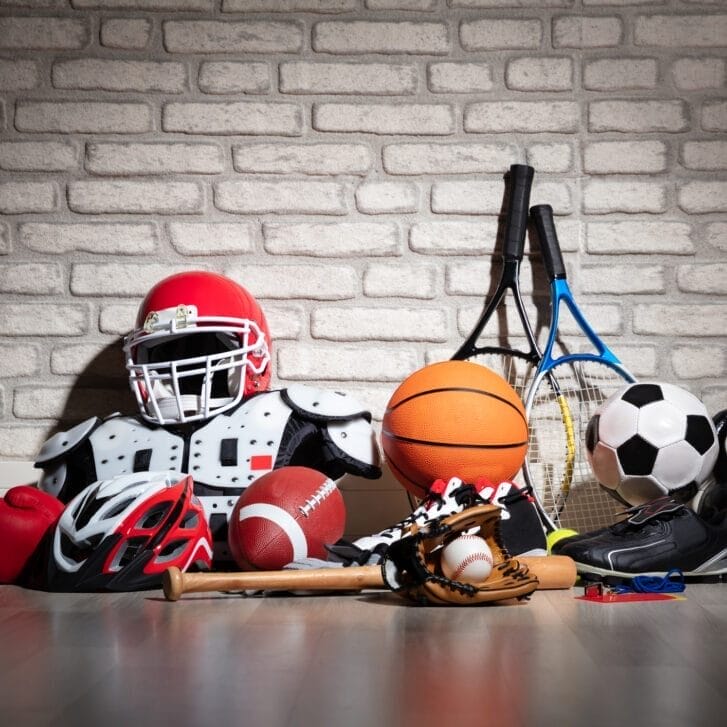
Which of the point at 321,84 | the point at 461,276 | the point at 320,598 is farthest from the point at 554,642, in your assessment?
the point at 321,84

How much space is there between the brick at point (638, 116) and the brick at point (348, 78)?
69 cm

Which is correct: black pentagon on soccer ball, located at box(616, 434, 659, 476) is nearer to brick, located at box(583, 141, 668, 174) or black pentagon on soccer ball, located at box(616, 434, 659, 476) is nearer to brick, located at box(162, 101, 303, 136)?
brick, located at box(583, 141, 668, 174)

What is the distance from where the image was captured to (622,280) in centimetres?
339

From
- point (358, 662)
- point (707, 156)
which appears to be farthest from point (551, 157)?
point (358, 662)

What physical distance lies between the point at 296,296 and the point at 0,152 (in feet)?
4.06

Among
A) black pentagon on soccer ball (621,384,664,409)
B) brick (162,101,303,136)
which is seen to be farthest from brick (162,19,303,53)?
black pentagon on soccer ball (621,384,664,409)

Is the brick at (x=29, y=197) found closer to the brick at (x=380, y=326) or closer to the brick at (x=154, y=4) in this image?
the brick at (x=154, y=4)

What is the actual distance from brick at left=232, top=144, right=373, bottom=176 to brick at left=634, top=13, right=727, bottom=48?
1.12 m

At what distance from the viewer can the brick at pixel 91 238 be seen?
341 centimetres

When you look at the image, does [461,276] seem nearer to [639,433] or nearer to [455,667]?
[639,433]

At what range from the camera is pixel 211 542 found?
8.40 feet

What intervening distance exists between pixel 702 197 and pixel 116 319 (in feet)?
7.24

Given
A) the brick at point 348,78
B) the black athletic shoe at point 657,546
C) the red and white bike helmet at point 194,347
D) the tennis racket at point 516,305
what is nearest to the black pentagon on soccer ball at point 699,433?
the black athletic shoe at point 657,546

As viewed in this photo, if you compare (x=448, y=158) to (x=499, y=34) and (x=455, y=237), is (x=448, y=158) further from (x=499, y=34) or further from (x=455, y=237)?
(x=499, y=34)
